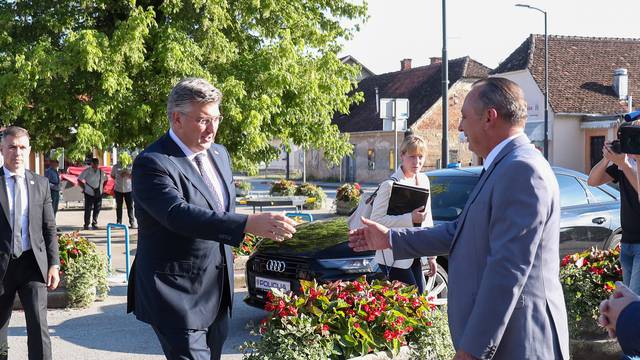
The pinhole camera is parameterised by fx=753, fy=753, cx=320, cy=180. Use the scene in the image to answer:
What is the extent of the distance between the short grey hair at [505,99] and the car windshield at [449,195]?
4775mm

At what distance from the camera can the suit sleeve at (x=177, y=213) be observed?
347 centimetres

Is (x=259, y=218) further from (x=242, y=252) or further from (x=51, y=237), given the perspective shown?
(x=242, y=252)

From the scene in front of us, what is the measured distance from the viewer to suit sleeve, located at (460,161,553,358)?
299cm

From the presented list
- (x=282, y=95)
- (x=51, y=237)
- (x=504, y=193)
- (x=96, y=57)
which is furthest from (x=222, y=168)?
(x=282, y=95)

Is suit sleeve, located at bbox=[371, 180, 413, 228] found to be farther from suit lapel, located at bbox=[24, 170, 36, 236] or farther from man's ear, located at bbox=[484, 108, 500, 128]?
man's ear, located at bbox=[484, 108, 500, 128]

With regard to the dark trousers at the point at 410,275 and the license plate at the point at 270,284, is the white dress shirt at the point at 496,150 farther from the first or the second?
the license plate at the point at 270,284

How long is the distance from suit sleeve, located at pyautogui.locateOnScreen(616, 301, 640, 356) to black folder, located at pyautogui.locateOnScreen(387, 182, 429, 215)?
3.64 metres

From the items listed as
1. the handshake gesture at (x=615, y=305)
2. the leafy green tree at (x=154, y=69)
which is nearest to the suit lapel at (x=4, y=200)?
the handshake gesture at (x=615, y=305)

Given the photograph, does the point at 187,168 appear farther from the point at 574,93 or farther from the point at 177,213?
the point at 574,93

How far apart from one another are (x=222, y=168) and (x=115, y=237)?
13.9 meters

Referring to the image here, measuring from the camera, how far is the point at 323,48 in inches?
639

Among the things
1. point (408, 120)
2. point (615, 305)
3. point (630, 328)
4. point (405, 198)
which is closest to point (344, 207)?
point (405, 198)

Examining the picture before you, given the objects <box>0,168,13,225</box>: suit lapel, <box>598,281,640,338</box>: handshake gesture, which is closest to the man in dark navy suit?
<box>598,281,640,338</box>: handshake gesture

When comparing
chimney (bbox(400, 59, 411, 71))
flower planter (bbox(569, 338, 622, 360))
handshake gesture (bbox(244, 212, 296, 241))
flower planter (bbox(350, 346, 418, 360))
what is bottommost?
flower planter (bbox(569, 338, 622, 360))
